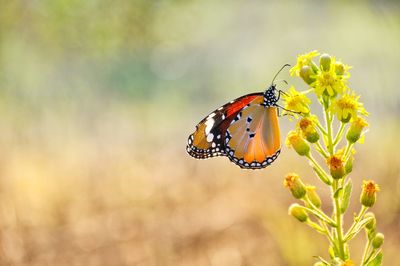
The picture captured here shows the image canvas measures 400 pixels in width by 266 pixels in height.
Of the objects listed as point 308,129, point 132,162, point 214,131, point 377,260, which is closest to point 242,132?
point 214,131

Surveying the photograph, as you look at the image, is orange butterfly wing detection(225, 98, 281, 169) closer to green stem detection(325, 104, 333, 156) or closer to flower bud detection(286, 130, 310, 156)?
flower bud detection(286, 130, 310, 156)

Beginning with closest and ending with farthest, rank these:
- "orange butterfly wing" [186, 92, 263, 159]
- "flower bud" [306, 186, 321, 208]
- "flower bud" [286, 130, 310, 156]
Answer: "flower bud" [286, 130, 310, 156] → "flower bud" [306, 186, 321, 208] → "orange butterfly wing" [186, 92, 263, 159]

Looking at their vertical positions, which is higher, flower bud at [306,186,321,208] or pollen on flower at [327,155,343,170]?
pollen on flower at [327,155,343,170]

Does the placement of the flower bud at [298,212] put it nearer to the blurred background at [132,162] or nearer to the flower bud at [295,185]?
the flower bud at [295,185]

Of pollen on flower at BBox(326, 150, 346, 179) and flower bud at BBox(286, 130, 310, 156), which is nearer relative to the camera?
pollen on flower at BBox(326, 150, 346, 179)

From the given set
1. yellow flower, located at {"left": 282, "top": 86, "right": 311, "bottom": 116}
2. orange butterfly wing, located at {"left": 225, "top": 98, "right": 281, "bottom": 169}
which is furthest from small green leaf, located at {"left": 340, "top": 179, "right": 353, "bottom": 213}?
orange butterfly wing, located at {"left": 225, "top": 98, "right": 281, "bottom": 169}

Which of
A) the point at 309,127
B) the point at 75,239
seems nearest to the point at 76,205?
the point at 75,239

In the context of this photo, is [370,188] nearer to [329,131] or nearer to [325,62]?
[329,131]
